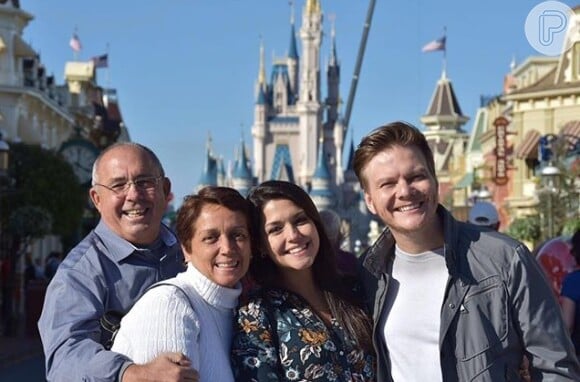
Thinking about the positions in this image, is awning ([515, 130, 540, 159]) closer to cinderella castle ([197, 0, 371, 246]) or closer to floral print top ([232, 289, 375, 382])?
floral print top ([232, 289, 375, 382])

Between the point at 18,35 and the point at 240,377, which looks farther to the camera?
the point at 18,35

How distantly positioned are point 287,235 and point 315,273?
0.67 ft

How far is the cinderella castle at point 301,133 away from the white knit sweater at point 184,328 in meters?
130

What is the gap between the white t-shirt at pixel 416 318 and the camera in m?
3.81

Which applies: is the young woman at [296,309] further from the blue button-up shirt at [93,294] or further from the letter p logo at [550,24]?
the letter p logo at [550,24]

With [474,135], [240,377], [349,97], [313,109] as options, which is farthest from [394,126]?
[313,109]

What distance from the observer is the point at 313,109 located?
139750 mm

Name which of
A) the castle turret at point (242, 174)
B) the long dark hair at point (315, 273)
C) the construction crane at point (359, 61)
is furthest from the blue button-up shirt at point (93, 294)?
the castle turret at point (242, 174)

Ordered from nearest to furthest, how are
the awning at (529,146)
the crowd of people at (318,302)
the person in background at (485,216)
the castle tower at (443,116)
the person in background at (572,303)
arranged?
the crowd of people at (318,302) < the person in background at (572,303) < the person in background at (485,216) < the awning at (529,146) < the castle tower at (443,116)

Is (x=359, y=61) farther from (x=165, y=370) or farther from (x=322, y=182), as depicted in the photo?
(x=322, y=182)

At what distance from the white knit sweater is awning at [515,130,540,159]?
121 ft

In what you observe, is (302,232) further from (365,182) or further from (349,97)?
(349,97)

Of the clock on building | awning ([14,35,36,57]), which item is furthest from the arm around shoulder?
awning ([14,35,36,57])

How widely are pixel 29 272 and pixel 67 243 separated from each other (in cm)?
1741
